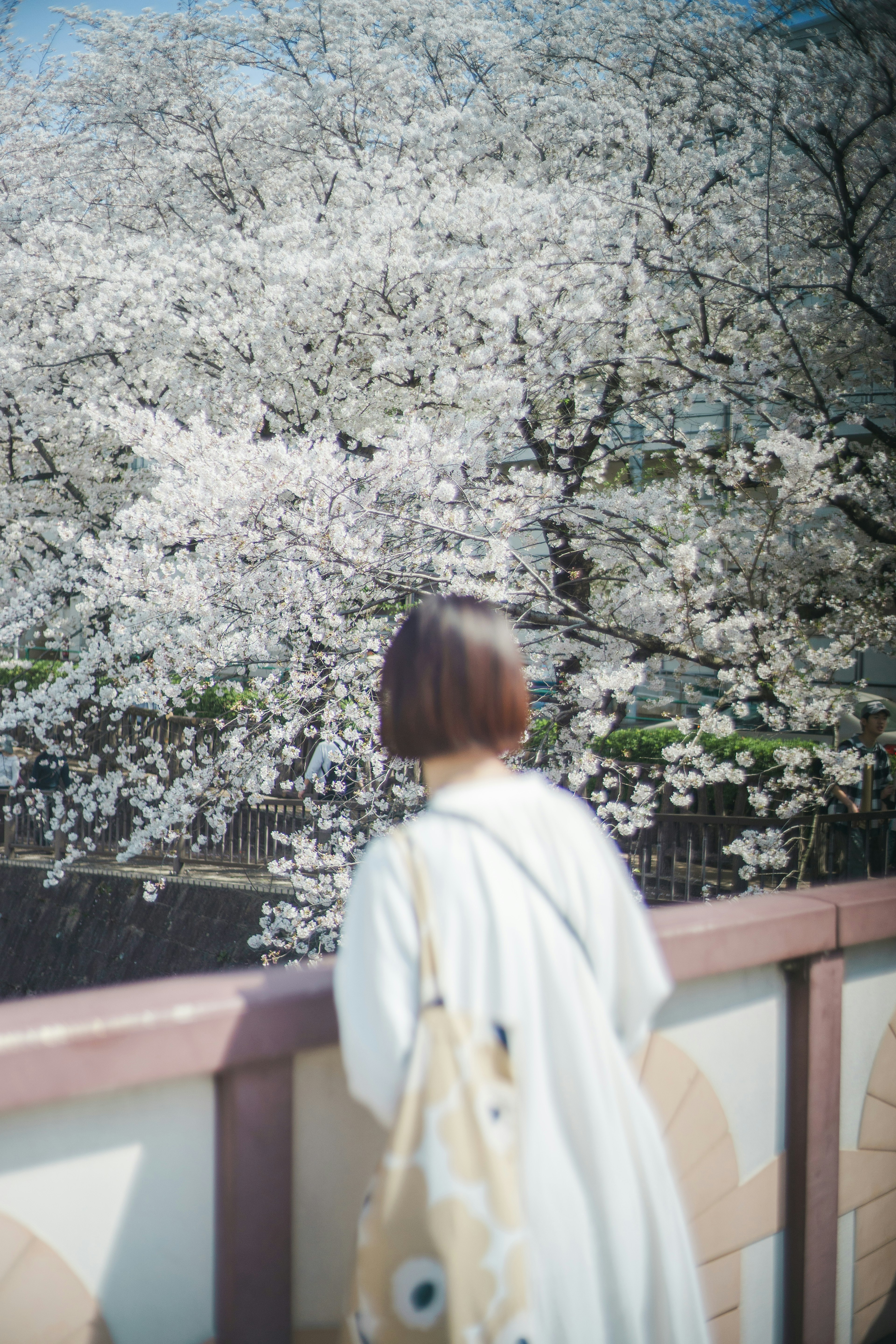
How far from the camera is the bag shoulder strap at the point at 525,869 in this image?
143 cm

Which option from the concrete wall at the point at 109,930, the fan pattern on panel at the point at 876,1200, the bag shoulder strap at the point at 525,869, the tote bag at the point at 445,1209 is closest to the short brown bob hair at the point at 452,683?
the bag shoulder strap at the point at 525,869

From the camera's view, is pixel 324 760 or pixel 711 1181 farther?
pixel 324 760

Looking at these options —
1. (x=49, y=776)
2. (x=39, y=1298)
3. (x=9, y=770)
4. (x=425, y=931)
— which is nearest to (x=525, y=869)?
(x=425, y=931)

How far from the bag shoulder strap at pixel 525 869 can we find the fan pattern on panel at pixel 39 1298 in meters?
0.85

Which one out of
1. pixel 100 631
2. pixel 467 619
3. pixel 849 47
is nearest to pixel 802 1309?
pixel 467 619

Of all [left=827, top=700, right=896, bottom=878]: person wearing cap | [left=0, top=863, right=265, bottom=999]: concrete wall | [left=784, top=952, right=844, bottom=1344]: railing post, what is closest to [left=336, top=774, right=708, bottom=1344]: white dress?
[left=784, top=952, right=844, bottom=1344]: railing post

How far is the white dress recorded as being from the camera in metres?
1.36

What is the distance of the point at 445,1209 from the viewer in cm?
132

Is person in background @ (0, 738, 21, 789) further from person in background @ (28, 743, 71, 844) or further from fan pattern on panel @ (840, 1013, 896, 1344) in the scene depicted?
fan pattern on panel @ (840, 1013, 896, 1344)

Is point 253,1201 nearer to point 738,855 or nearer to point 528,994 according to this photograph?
point 528,994

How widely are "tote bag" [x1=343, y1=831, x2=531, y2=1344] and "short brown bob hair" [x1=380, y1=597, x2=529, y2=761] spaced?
0.30 m

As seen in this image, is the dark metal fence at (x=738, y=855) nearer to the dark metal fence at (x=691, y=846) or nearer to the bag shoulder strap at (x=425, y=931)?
the dark metal fence at (x=691, y=846)

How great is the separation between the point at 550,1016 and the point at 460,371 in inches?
290

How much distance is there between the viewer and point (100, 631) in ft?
31.5
